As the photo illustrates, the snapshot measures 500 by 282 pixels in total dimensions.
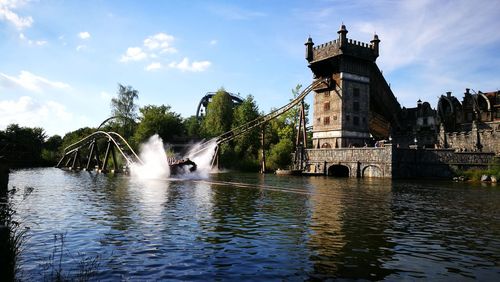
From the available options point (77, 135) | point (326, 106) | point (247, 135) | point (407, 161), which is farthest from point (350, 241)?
point (77, 135)

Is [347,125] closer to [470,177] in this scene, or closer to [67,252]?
[470,177]

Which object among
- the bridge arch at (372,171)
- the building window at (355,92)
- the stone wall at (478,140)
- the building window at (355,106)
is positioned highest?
the building window at (355,92)

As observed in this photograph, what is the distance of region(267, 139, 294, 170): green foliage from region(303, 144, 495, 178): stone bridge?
1545 centimetres

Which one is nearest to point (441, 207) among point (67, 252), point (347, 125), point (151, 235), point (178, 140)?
point (151, 235)

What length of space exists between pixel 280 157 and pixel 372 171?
2033 centimetres

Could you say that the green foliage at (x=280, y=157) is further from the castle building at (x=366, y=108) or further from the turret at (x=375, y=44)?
the turret at (x=375, y=44)

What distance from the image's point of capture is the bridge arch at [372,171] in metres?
52.8

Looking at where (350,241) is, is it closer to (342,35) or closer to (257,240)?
(257,240)

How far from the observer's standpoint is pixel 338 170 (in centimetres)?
6128

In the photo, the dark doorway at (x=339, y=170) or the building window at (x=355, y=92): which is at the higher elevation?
the building window at (x=355, y=92)

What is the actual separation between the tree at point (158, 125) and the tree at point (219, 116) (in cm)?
700

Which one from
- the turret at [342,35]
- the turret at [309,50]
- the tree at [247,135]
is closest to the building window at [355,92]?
the turret at [342,35]

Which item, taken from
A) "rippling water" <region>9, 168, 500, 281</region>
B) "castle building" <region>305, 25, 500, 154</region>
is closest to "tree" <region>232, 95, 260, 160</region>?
"castle building" <region>305, 25, 500, 154</region>

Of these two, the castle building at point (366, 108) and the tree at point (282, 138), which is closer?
the castle building at point (366, 108)
